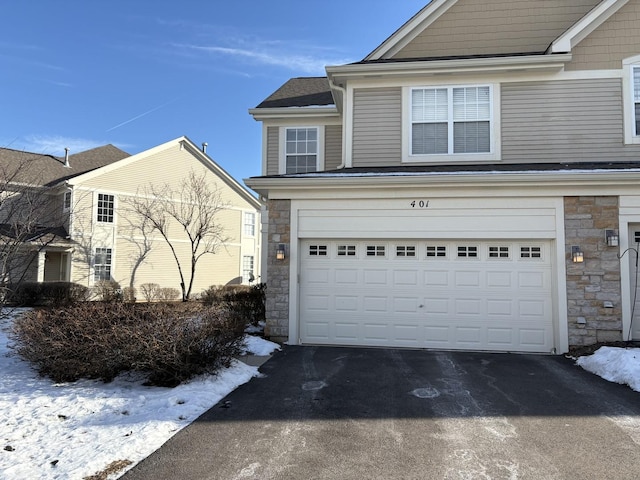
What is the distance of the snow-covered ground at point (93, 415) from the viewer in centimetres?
362

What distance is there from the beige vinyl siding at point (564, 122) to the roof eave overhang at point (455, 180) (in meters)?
1.75

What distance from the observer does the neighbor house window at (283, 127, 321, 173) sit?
12922mm

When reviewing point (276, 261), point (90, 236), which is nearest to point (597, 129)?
point (276, 261)

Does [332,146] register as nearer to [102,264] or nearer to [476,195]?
[476,195]

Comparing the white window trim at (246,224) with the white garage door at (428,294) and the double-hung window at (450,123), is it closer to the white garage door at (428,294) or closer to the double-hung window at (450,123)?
the double-hung window at (450,123)

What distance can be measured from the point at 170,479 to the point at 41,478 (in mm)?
972

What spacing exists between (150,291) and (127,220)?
367cm

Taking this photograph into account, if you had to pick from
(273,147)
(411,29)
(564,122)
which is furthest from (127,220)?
(564,122)

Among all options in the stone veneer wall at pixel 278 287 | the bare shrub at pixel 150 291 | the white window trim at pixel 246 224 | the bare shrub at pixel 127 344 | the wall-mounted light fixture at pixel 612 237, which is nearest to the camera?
the bare shrub at pixel 127 344

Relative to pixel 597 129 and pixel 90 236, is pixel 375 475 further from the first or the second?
pixel 90 236

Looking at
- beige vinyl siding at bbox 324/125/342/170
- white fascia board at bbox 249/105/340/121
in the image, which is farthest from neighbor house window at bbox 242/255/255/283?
beige vinyl siding at bbox 324/125/342/170

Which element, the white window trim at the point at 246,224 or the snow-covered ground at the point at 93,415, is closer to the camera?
the snow-covered ground at the point at 93,415

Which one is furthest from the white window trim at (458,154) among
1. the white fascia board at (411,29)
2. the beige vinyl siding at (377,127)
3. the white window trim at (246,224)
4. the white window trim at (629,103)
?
the white window trim at (246,224)

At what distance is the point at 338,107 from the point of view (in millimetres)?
12258
